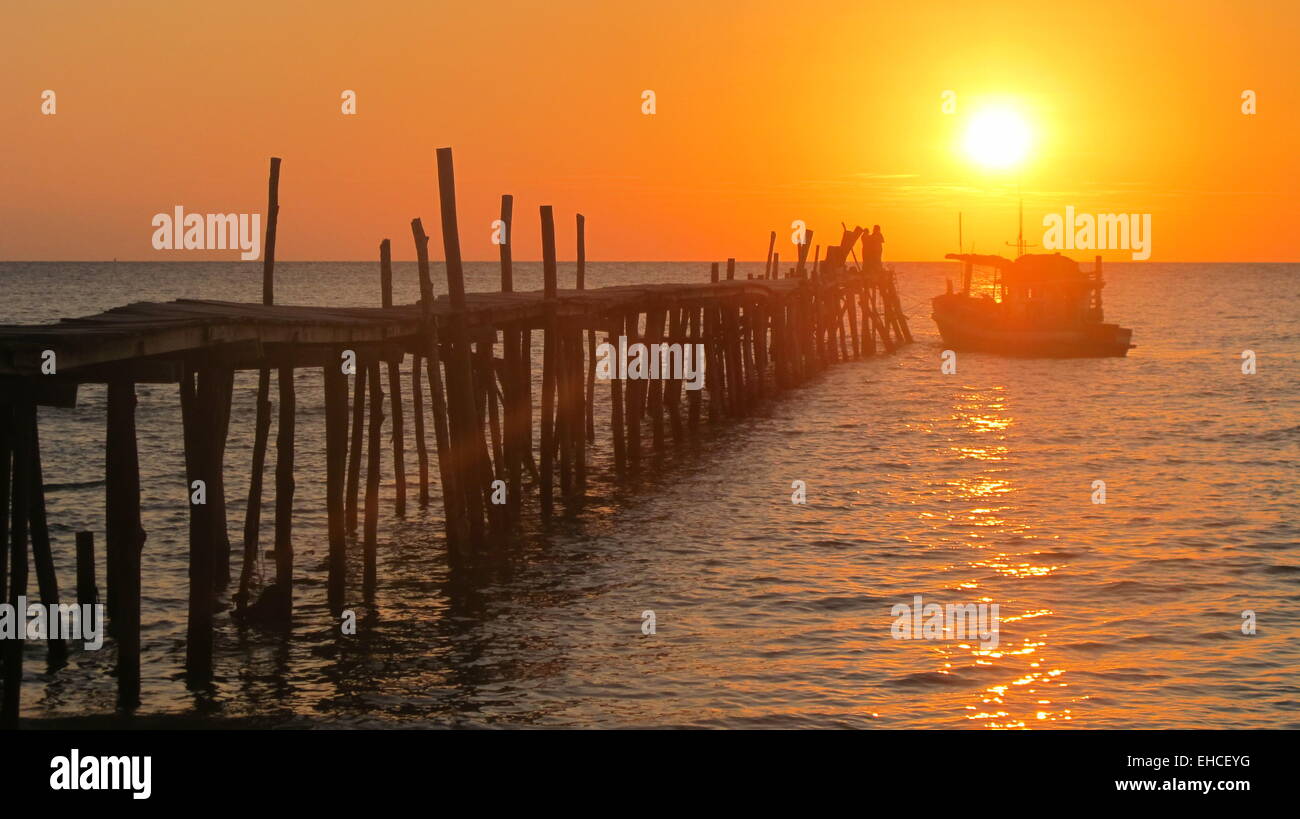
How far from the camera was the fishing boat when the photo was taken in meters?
44.5

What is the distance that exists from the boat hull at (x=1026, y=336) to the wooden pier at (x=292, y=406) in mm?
23903

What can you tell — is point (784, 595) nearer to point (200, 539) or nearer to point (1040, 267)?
point (200, 539)

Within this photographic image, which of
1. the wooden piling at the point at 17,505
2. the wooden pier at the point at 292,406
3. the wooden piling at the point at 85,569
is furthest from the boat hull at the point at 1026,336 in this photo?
the wooden piling at the point at 17,505

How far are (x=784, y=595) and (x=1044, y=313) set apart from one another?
34098 mm

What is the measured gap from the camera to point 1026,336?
151ft

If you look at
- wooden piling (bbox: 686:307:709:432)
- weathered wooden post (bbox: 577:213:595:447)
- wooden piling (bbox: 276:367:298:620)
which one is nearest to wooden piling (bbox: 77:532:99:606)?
wooden piling (bbox: 276:367:298:620)

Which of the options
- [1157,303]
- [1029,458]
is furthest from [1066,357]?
[1157,303]

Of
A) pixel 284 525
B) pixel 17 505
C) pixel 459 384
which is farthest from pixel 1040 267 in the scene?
pixel 17 505

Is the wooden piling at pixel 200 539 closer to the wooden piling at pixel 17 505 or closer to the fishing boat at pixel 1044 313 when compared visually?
the wooden piling at pixel 17 505

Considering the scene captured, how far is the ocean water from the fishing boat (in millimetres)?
16740

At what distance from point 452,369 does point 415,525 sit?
3.24 m

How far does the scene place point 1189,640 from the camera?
12047 mm
